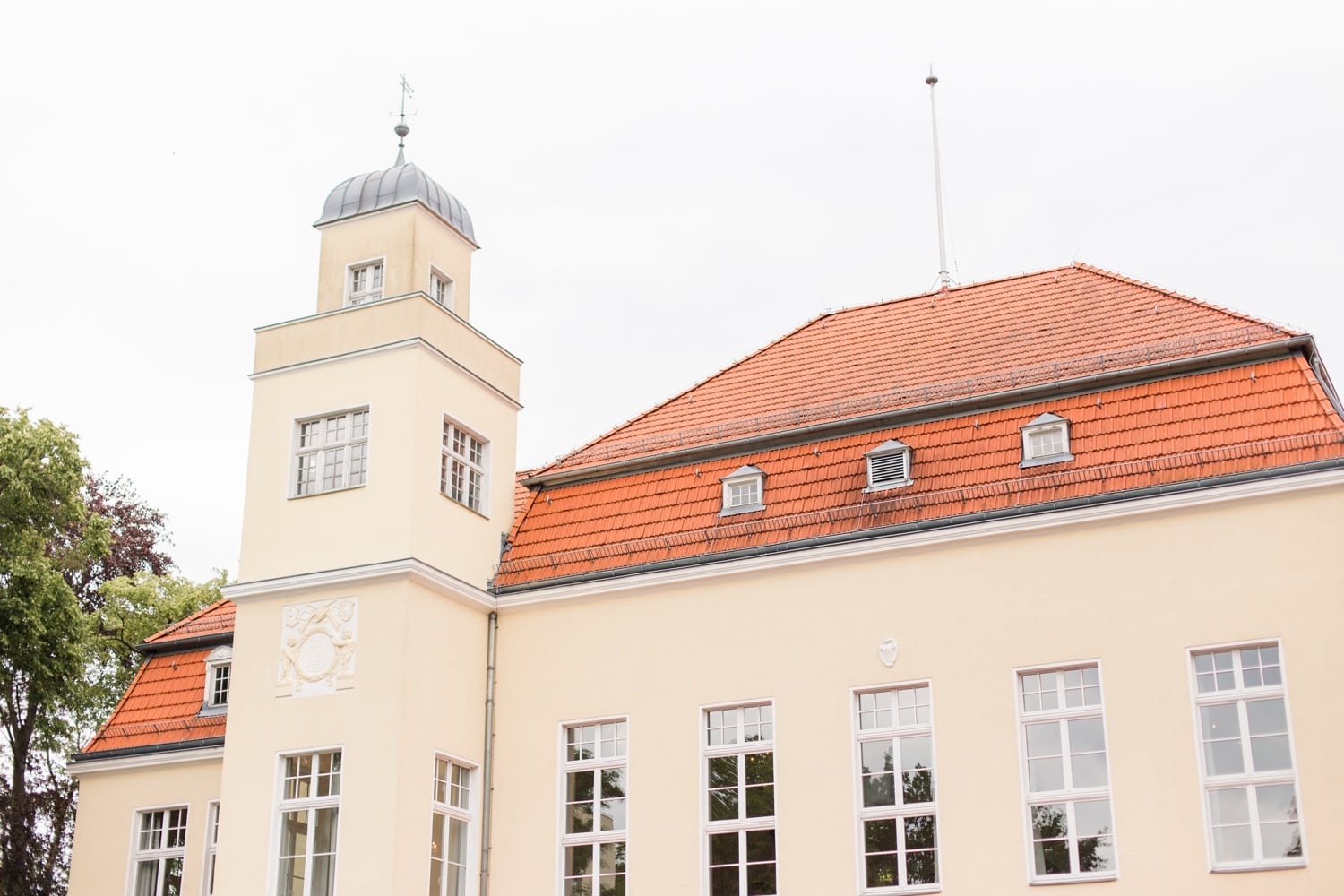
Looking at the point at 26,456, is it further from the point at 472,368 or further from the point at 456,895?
the point at 456,895

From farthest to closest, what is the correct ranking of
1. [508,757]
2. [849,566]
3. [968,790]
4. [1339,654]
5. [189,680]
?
1. [189,680]
2. [508,757]
3. [849,566]
4. [968,790]
5. [1339,654]

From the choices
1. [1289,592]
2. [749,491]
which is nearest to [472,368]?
[749,491]

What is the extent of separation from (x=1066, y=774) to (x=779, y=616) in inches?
163

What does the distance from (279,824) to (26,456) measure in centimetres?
1222

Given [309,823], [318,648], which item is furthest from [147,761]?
[309,823]

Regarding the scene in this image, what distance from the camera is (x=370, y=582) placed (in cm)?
2031

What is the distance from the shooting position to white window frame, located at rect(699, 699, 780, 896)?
1862 centimetres

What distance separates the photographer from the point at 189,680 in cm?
2489

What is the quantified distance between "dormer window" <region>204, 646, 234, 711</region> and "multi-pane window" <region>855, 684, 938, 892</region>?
11.0m

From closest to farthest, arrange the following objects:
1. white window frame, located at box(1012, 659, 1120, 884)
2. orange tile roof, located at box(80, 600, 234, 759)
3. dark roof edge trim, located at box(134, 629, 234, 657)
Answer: white window frame, located at box(1012, 659, 1120, 884) < orange tile roof, located at box(80, 600, 234, 759) < dark roof edge trim, located at box(134, 629, 234, 657)

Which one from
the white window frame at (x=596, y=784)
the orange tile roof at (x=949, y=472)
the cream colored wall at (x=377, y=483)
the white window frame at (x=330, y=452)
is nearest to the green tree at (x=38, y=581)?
the cream colored wall at (x=377, y=483)

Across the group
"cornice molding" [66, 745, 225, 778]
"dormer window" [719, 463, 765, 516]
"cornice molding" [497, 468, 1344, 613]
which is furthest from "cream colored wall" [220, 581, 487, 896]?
"dormer window" [719, 463, 765, 516]

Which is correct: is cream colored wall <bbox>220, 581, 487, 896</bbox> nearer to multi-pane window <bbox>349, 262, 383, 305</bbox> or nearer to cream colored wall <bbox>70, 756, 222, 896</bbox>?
cream colored wall <bbox>70, 756, 222, 896</bbox>

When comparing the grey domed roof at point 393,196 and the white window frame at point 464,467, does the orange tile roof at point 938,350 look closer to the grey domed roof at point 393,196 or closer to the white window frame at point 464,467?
the white window frame at point 464,467
